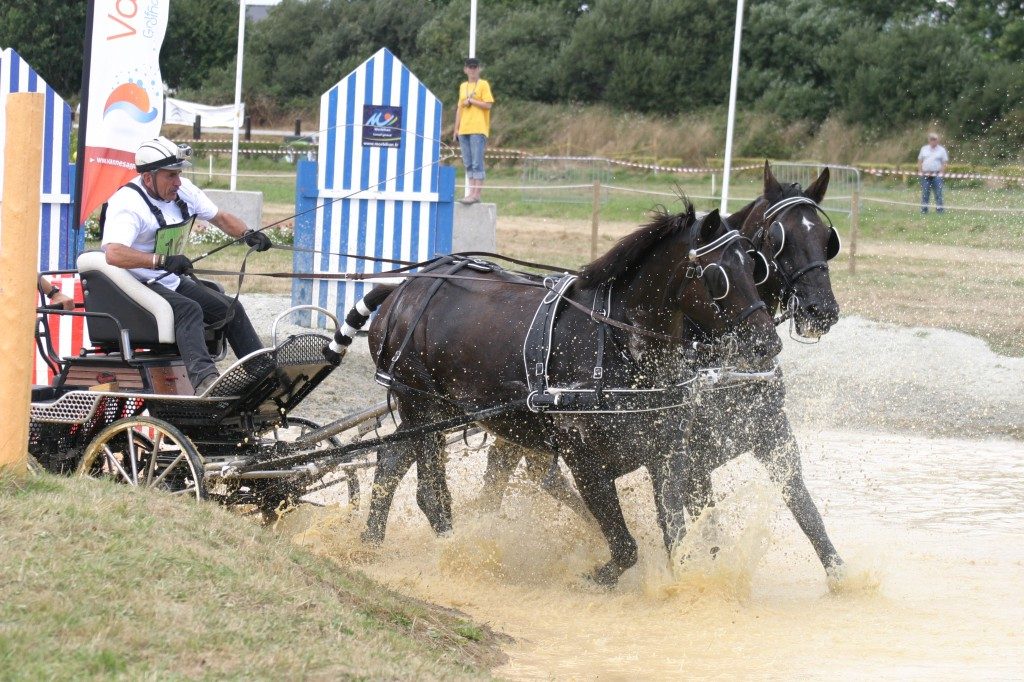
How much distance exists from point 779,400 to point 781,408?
58mm

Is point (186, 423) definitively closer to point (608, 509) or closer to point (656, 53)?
point (608, 509)

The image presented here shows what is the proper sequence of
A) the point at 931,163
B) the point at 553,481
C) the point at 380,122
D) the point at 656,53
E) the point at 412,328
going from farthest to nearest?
the point at 656,53
the point at 931,163
the point at 380,122
the point at 553,481
the point at 412,328

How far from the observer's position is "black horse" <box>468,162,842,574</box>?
20.9ft

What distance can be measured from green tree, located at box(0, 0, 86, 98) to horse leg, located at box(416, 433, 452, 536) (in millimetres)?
33843

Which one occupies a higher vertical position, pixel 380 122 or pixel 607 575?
pixel 380 122

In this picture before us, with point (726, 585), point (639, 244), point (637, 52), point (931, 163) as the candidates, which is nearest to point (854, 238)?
point (931, 163)

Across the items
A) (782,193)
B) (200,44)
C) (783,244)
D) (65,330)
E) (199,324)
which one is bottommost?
(65,330)

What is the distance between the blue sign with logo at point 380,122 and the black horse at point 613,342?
17.8 feet

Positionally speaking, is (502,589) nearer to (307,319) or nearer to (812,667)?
(812,667)

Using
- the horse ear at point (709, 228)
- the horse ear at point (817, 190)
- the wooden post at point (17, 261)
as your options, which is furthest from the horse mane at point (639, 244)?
the wooden post at point (17, 261)

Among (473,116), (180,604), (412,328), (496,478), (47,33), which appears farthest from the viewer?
(47,33)

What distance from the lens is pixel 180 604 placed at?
183 inches

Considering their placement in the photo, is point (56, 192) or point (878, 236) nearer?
point (56, 192)

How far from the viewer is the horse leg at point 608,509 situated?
6.46 metres
